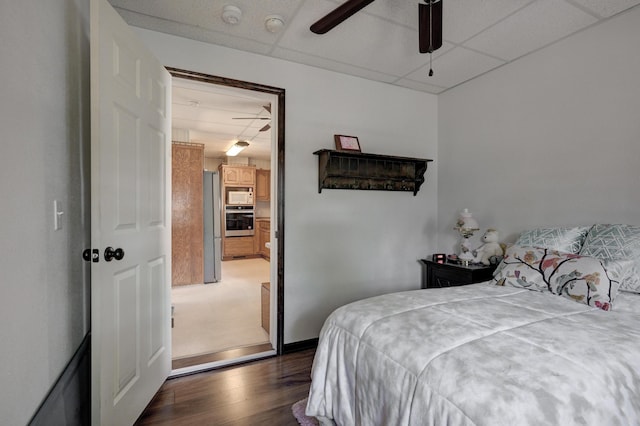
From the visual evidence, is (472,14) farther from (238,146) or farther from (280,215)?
(238,146)

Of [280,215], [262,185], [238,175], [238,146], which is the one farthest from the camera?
[262,185]

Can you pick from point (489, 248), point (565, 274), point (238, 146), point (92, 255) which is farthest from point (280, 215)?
point (238, 146)

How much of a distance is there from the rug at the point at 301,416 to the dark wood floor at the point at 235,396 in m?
0.03

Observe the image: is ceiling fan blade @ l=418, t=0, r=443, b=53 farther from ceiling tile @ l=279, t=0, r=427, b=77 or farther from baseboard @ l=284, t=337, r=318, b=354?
baseboard @ l=284, t=337, r=318, b=354

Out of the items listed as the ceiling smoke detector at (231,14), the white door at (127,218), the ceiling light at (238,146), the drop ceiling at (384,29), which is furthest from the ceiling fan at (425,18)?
the ceiling light at (238,146)

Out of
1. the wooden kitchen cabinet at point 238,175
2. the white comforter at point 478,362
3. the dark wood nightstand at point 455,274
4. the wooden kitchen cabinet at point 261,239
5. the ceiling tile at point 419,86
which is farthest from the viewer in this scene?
the wooden kitchen cabinet at point 261,239

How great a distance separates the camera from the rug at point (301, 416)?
1.78m

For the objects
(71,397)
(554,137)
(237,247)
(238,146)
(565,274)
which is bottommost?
(237,247)

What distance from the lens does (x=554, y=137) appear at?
2.46 metres

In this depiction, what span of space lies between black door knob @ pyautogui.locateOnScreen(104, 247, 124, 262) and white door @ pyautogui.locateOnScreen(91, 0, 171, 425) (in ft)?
0.07

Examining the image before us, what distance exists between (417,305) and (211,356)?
6.05 feet

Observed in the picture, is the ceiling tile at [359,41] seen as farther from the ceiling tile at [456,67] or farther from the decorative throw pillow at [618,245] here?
the decorative throw pillow at [618,245]

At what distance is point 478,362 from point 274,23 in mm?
2265

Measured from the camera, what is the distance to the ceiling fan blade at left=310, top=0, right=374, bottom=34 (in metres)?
1.58
